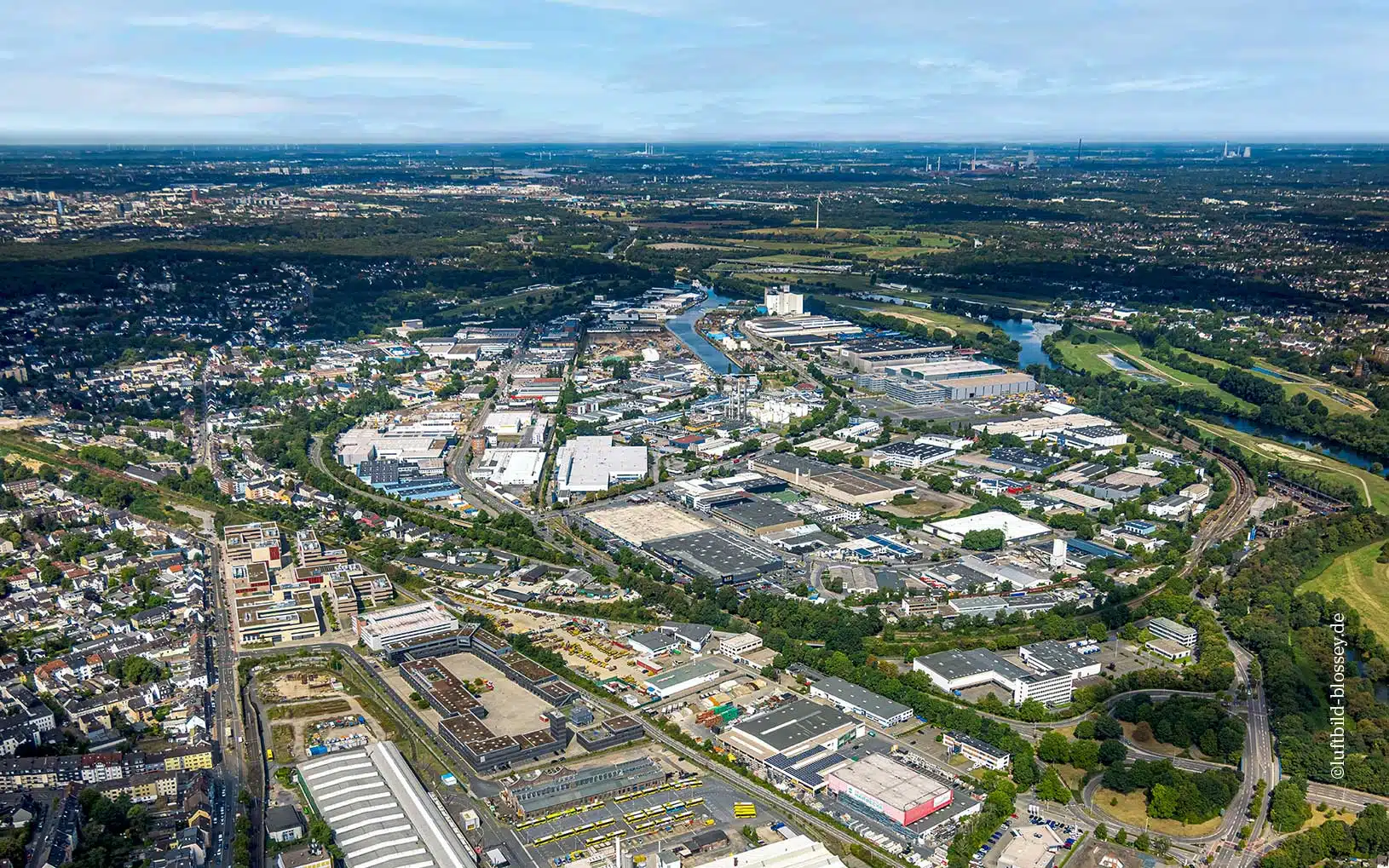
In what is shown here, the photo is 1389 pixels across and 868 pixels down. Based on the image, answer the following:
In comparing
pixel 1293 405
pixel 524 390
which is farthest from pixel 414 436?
pixel 1293 405

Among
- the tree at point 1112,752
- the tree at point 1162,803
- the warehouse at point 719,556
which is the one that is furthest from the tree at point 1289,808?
the warehouse at point 719,556

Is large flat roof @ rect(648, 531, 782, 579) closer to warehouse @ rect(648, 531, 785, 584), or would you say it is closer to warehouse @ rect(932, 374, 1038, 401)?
warehouse @ rect(648, 531, 785, 584)

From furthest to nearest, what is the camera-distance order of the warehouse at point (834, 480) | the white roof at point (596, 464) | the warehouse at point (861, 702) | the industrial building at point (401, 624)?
1. the white roof at point (596, 464)
2. the warehouse at point (834, 480)
3. the industrial building at point (401, 624)
4. the warehouse at point (861, 702)

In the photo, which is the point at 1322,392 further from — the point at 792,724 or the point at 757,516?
the point at 792,724

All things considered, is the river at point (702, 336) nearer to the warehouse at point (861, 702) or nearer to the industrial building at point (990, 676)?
the industrial building at point (990, 676)

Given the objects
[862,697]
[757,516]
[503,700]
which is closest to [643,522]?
[757,516]

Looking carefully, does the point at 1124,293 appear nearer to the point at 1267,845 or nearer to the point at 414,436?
the point at 414,436

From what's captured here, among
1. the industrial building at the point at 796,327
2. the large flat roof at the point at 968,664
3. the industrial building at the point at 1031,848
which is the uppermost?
the industrial building at the point at 796,327
